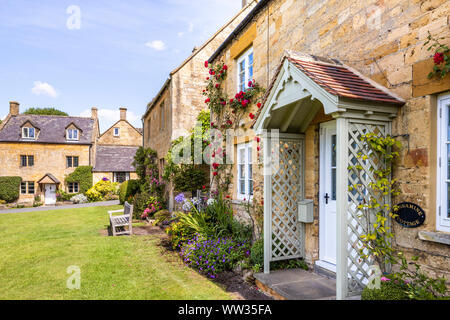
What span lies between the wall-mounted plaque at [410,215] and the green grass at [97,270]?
295 centimetres

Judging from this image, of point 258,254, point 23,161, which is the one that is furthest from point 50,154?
point 258,254

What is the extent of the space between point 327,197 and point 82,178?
2855cm

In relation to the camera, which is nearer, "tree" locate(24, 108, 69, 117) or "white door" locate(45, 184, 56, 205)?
"white door" locate(45, 184, 56, 205)

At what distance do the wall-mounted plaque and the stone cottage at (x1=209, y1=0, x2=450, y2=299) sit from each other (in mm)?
60

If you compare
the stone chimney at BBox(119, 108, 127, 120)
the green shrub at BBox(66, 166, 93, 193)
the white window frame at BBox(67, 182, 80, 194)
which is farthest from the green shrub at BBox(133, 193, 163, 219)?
the stone chimney at BBox(119, 108, 127, 120)

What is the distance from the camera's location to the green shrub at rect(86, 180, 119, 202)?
27.4m

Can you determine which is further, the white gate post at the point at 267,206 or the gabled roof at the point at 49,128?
the gabled roof at the point at 49,128

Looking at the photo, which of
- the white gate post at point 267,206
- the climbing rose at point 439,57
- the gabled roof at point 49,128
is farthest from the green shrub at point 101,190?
the climbing rose at point 439,57

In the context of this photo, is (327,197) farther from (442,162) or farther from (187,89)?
(187,89)

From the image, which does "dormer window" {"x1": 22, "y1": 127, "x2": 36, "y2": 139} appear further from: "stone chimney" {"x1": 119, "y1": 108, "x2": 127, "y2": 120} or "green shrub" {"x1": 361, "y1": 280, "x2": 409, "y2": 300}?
"green shrub" {"x1": 361, "y1": 280, "x2": 409, "y2": 300}

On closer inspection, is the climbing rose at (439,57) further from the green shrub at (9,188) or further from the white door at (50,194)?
the green shrub at (9,188)

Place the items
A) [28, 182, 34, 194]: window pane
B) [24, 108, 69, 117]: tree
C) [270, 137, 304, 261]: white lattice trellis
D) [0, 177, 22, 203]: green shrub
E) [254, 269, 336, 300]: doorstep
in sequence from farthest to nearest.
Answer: [24, 108, 69, 117]: tree, [28, 182, 34, 194]: window pane, [0, 177, 22, 203]: green shrub, [270, 137, 304, 261]: white lattice trellis, [254, 269, 336, 300]: doorstep

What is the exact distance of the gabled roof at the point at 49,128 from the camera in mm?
28155

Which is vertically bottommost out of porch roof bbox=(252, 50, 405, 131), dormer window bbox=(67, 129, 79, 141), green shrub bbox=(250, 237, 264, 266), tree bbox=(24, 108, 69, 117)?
green shrub bbox=(250, 237, 264, 266)
